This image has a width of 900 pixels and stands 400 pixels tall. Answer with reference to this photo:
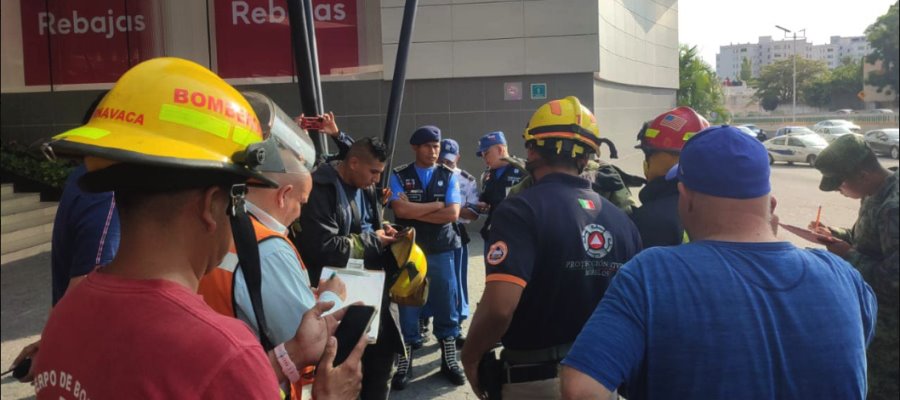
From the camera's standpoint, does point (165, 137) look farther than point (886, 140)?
No

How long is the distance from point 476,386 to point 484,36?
7.94 metres

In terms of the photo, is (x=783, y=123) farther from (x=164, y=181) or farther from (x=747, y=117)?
(x=164, y=181)

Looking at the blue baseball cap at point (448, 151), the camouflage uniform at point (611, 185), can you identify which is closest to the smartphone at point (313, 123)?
the camouflage uniform at point (611, 185)

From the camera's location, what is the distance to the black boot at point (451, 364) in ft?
16.6

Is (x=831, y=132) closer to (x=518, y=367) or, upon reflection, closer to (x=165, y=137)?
(x=518, y=367)

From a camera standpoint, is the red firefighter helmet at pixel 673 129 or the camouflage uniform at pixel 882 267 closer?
the camouflage uniform at pixel 882 267

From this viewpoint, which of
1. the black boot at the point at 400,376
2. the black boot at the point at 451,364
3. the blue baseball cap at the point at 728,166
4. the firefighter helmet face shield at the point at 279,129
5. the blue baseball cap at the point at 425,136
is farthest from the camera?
the blue baseball cap at the point at 425,136

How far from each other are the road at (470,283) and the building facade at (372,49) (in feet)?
7.34

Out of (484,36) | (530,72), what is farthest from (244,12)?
(530,72)

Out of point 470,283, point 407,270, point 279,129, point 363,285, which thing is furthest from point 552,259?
point 470,283

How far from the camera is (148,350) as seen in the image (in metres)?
1.08

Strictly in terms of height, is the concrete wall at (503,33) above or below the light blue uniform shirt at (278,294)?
above

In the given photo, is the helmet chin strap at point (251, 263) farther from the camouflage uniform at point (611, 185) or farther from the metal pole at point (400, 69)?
the metal pole at point (400, 69)

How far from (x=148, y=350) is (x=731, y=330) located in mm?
1222
